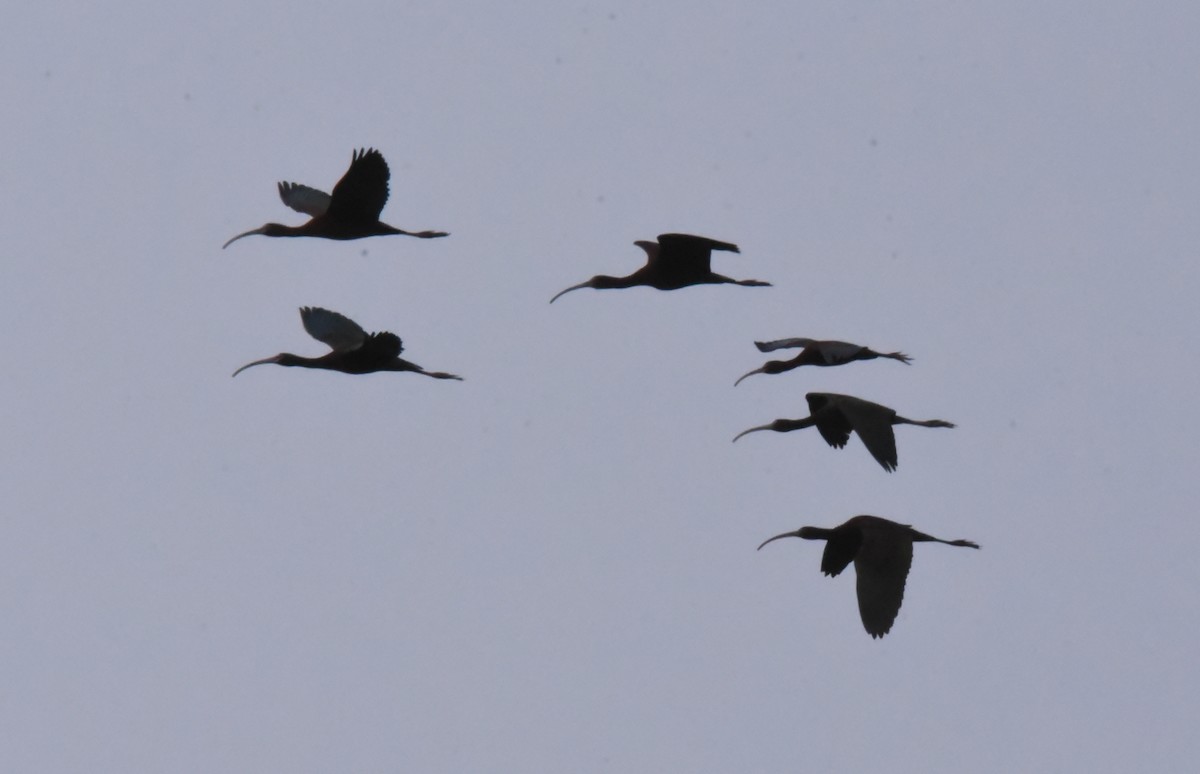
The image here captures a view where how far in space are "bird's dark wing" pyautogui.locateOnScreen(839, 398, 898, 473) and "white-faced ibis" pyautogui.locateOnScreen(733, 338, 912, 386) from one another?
3.64 ft

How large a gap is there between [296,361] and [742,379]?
14.6ft

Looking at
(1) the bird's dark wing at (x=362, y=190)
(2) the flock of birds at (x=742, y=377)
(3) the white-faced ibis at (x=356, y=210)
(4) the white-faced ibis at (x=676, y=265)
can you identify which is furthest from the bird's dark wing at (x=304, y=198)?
(4) the white-faced ibis at (x=676, y=265)

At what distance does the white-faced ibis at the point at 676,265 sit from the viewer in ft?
79.3

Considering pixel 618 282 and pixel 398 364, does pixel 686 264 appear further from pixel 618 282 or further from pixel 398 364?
pixel 398 364

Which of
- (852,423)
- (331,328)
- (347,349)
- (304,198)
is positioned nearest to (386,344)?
(347,349)

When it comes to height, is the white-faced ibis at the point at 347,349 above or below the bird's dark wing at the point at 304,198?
below

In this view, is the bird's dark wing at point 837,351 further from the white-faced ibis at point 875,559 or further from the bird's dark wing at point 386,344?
the bird's dark wing at point 386,344

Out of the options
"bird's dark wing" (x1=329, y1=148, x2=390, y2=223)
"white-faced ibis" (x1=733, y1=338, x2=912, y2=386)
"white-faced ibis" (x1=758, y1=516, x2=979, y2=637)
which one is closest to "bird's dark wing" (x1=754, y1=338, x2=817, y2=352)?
"white-faced ibis" (x1=733, y1=338, x2=912, y2=386)

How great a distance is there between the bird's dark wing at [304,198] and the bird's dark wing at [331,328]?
1.38 metres

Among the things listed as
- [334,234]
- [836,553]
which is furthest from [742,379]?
[334,234]

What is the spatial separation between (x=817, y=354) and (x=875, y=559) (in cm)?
294

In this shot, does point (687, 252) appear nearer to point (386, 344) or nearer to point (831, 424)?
point (831, 424)

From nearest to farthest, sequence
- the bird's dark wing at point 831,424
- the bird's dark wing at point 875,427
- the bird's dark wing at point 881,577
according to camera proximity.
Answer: the bird's dark wing at point 875,427 → the bird's dark wing at point 881,577 → the bird's dark wing at point 831,424

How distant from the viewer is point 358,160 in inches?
905
